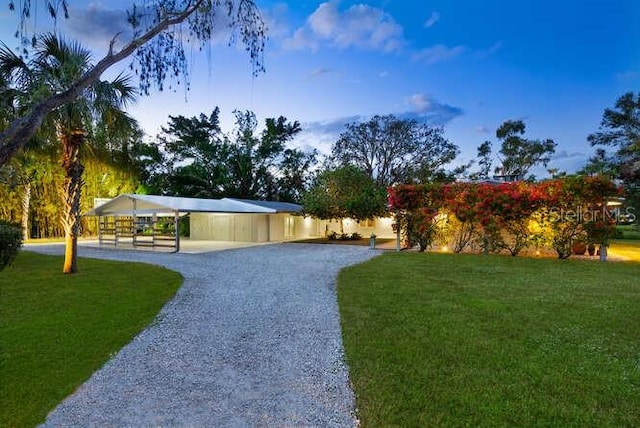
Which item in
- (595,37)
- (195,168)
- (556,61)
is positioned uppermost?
(595,37)

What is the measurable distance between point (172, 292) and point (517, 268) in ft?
30.4

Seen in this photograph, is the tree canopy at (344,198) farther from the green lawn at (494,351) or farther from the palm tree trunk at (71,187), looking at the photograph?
the palm tree trunk at (71,187)

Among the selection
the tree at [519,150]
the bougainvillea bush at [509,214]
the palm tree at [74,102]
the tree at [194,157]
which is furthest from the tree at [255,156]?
the palm tree at [74,102]

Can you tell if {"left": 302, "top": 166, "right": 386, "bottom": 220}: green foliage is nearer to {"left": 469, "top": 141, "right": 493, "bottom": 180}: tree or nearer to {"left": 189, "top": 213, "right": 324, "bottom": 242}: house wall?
{"left": 189, "top": 213, "right": 324, "bottom": 242}: house wall

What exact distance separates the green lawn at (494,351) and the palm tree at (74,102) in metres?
3.92

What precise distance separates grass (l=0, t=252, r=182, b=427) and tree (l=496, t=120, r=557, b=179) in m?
32.0

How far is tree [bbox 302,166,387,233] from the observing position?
63.6 ft

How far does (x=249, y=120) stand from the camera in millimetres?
31344

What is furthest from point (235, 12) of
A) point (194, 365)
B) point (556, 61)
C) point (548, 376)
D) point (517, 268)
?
point (556, 61)

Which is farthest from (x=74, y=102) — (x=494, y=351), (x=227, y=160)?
(x=227, y=160)

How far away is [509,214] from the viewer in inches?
522

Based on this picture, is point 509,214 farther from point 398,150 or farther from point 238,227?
point 398,150

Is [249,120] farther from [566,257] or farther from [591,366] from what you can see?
[591,366]

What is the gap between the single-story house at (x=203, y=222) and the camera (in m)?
16.5
